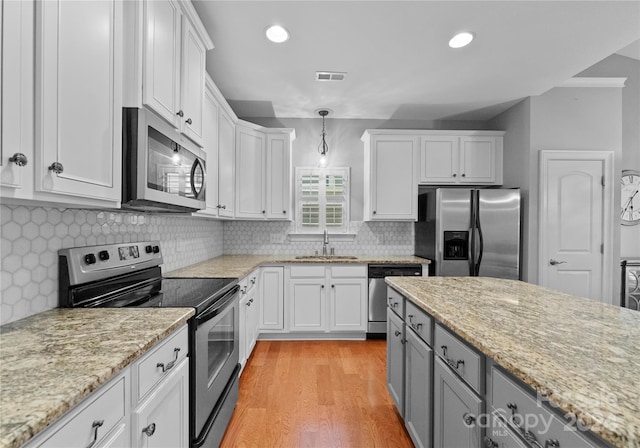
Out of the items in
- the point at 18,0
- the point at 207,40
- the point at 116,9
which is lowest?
the point at 18,0

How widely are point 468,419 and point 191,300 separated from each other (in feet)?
4.24

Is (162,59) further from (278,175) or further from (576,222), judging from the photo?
(576,222)

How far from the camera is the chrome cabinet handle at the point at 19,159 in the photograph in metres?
0.84

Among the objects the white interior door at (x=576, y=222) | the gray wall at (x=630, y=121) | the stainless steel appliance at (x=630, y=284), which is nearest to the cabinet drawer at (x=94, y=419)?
the white interior door at (x=576, y=222)

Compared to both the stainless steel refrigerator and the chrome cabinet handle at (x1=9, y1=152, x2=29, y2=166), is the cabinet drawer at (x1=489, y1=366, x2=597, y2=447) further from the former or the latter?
the stainless steel refrigerator

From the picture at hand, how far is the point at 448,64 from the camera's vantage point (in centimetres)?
272

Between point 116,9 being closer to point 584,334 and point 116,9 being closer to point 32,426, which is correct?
point 32,426

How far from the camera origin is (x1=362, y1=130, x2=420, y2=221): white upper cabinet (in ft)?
12.3

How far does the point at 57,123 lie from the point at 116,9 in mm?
624

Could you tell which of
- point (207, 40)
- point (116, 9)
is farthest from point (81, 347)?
point (207, 40)

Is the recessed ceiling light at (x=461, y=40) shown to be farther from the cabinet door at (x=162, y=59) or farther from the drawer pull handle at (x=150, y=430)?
the drawer pull handle at (x=150, y=430)

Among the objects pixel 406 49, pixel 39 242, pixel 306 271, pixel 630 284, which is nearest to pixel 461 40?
pixel 406 49

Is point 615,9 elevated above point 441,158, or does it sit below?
above

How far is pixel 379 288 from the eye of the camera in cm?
344
